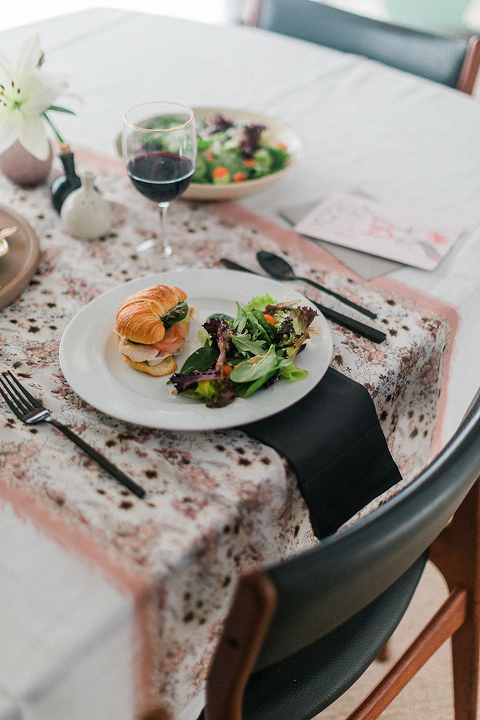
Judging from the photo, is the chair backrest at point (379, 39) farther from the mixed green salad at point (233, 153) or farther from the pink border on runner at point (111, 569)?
the pink border on runner at point (111, 569)

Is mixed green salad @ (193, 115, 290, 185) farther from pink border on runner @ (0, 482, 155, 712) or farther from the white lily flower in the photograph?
pink border on runner @ (0, 482, 155, 712)

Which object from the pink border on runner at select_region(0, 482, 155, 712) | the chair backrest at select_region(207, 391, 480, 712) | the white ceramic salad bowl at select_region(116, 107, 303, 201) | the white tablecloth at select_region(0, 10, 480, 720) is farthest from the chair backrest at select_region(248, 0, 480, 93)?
the pink border on runner at select_region(0, 482, 155, 712)

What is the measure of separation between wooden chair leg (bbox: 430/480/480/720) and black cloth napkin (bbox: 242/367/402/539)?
0.20 meters

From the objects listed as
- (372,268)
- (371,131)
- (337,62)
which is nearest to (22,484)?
(372,268)

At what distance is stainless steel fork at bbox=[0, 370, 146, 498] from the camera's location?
0.62 meters

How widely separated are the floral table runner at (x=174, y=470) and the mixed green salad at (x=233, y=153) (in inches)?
9.3

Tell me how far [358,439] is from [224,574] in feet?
0.76

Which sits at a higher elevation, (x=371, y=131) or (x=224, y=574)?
(x=371, y=131)

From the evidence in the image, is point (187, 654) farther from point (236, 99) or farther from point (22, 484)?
point (236, 99)

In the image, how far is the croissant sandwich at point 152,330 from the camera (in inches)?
28.1

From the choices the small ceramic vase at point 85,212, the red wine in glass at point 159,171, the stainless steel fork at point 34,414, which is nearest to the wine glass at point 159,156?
the red wine in glass at point 159,171

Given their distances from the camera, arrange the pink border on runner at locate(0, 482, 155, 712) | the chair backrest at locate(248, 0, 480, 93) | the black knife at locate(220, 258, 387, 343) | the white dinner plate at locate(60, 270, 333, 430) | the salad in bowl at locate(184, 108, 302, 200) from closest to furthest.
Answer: the pink border on runner at locate(0, 482, 155, 712) < the white dinner plate at locate(60, 270, 333, 430) < the black knife at locate(220, 258, 387, 343) < the salad in bowl at locate(184, 108, 302, 200) < the chair backrest at locate(248, 0, 480, 93)

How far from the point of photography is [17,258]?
97cm

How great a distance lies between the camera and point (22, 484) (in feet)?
2.04
